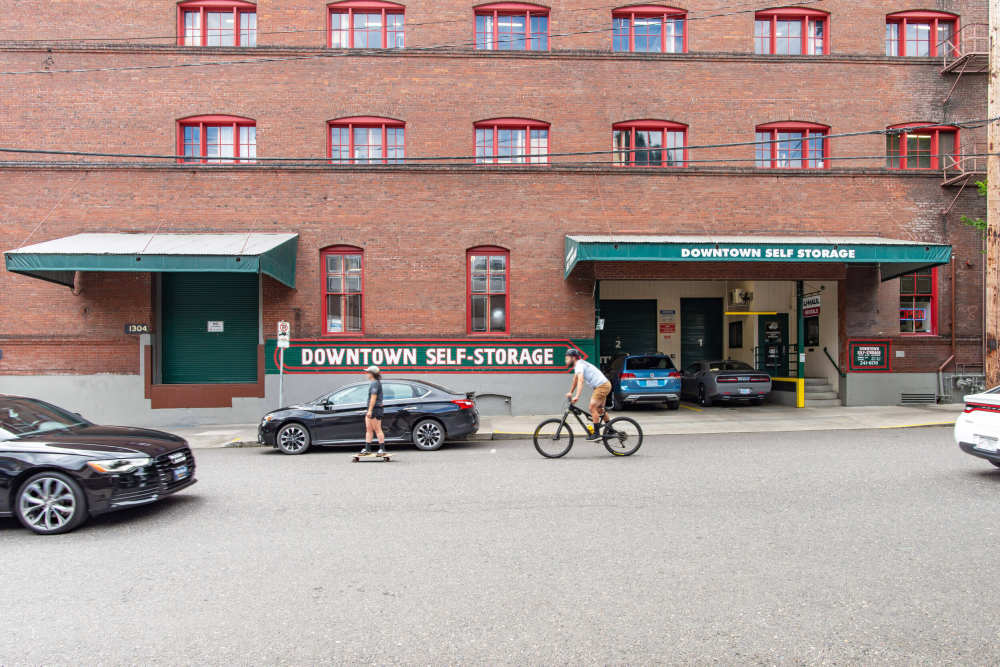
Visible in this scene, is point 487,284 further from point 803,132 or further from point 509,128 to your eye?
point 803,132

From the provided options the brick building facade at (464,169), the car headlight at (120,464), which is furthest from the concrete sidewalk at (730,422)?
the car headlight at (120,464)

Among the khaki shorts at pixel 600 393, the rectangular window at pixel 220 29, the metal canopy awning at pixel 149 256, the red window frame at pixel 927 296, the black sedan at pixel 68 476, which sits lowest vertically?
the black sedan at pixel 68 476

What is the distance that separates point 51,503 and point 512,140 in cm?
1371

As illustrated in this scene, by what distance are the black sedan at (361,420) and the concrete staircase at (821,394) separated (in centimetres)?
1132

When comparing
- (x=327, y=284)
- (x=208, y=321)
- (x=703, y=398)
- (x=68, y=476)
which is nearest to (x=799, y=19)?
(x=703, y=398)

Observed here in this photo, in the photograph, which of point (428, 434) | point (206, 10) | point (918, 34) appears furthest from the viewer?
point (918, 34)

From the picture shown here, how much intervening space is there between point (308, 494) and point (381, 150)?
11468 millimetres

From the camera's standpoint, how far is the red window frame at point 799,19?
17.0m

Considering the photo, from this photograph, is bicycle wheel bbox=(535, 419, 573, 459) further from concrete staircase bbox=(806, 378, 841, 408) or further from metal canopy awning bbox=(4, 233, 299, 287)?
concrete staircase bbox=(806, 378, 841, 408)

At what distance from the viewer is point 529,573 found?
4711 millimetres

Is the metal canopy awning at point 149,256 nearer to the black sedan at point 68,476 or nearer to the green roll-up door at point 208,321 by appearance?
the green roll-up door at point 208,321

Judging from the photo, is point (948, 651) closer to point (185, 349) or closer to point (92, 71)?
point (185, 349)

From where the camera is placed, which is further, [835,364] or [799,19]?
[835,364]

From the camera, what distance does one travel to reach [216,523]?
630cm
